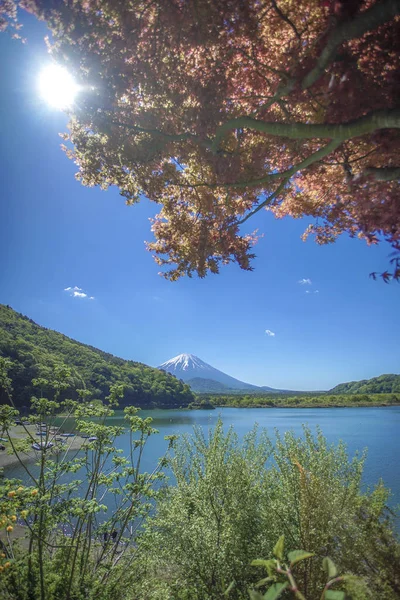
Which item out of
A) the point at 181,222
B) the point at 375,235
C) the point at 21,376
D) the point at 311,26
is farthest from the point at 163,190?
the point at 21,376

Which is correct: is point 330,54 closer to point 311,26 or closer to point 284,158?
point 311,26

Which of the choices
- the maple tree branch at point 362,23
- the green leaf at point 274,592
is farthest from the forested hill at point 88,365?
the green leaf at point 274,592

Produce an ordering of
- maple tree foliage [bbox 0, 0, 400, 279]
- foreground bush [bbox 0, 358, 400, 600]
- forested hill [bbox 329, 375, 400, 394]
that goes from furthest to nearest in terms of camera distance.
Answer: forested hill [bbox 329, 375, 400, 394], foreground bush [bbox 0, 358, 400, 600], maple tree foliage [bbox 0, 0, 400, 279]

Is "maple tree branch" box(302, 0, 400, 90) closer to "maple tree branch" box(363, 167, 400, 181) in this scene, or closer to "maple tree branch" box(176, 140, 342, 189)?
"maple tree branch" box(176, 140, 342, 189)

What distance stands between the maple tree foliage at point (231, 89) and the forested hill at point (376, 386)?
119 metres

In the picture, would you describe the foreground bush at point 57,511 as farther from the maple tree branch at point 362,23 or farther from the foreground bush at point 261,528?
the maple tree branch at point 362,23

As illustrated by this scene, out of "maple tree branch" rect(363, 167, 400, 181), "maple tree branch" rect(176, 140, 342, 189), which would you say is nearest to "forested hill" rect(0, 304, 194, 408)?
"maple tree branch" rect(176, 140, 342, 189)

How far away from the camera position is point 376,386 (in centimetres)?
11462

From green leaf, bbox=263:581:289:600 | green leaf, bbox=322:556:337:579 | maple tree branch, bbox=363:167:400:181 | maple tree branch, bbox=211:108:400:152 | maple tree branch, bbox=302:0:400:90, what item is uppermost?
maple tree branch, bbox=302:0:400:90

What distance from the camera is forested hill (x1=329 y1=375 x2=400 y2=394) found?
106m

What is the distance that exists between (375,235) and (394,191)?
1.60 feet

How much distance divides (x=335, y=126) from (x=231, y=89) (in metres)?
1.10

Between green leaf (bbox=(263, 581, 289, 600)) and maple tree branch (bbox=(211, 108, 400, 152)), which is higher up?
maple tree branch (bbox=(211, 108, 400, 152))

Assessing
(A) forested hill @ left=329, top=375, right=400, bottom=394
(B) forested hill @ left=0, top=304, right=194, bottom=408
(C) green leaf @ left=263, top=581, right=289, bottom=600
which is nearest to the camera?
(C) green leaf @ left=263, top=581, right=289, bottom=600
